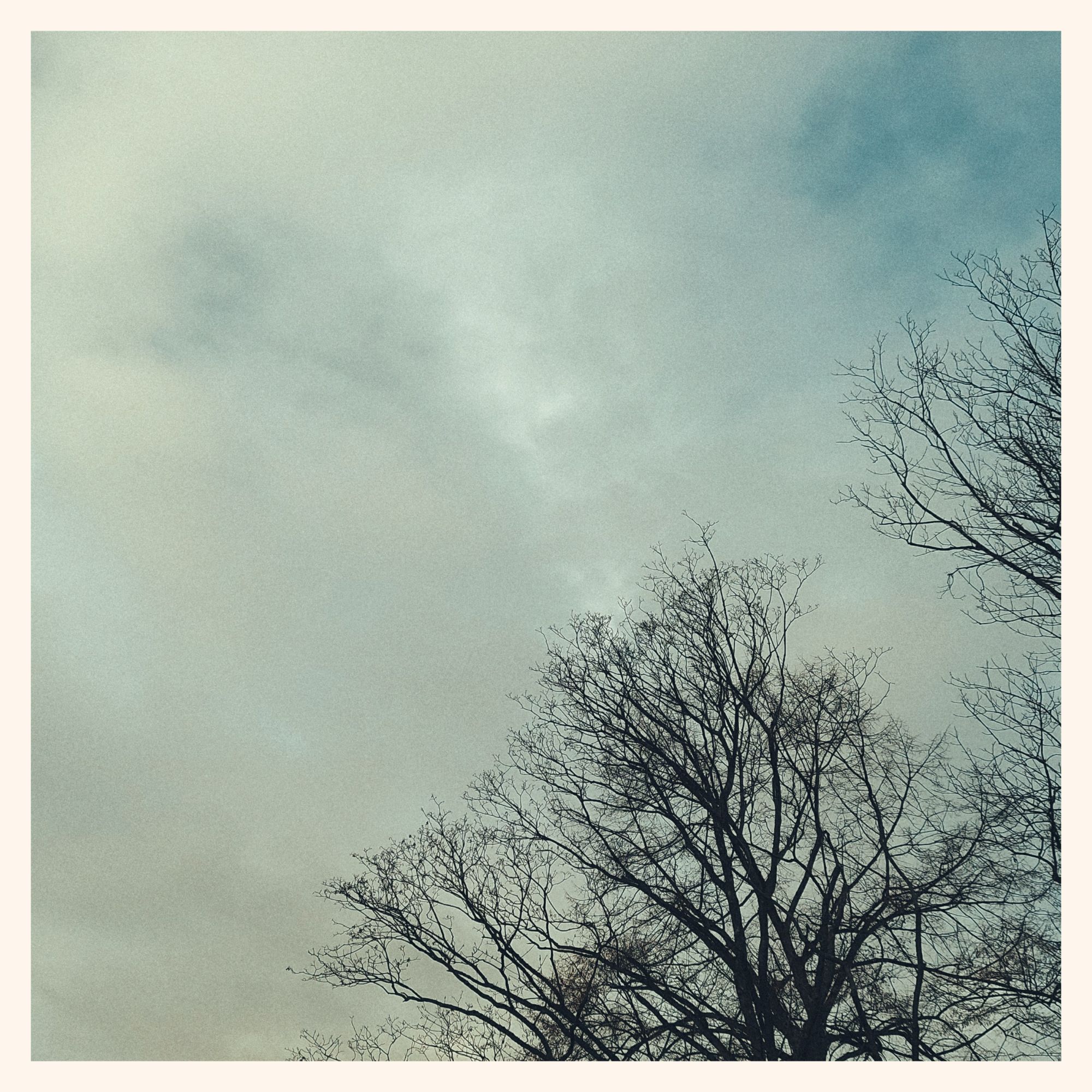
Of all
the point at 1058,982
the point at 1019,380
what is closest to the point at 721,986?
the point at 1058,982

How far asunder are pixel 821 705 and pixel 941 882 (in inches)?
111

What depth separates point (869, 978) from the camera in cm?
1155

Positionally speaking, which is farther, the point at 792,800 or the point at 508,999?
the point at 792,800

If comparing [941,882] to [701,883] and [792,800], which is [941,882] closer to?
[792,800]

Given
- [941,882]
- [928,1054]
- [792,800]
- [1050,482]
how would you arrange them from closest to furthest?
[1050,482]
[928,1054]
[941,882]
[792,800]

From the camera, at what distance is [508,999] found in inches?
460

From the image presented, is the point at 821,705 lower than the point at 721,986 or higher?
higher

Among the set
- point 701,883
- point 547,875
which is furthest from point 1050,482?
point 547,875

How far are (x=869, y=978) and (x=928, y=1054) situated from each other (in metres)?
1.24
